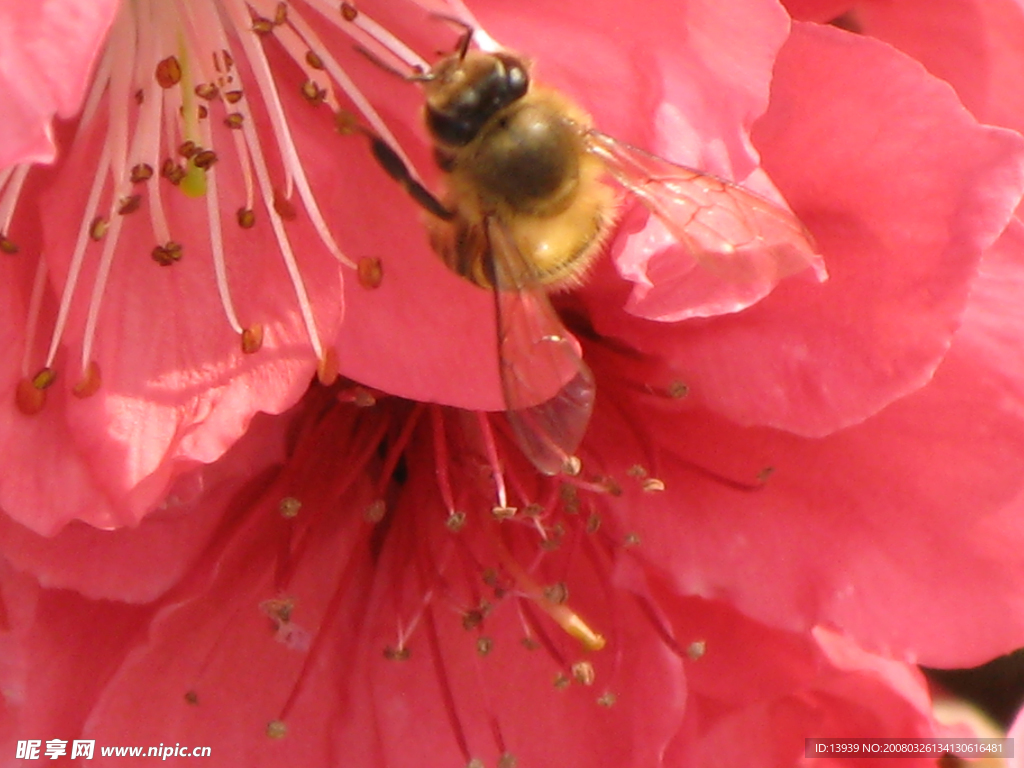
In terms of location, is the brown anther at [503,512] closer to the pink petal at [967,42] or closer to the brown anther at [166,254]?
the brown anther at [166,254]

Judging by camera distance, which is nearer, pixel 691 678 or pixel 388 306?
pixel 388 306

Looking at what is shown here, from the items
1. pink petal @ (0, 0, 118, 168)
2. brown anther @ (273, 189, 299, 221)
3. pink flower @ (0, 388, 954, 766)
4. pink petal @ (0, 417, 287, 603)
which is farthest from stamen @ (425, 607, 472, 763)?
pink petal @ (0, 0, 118, 168)

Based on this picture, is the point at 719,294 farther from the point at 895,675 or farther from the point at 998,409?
the point at 895,675

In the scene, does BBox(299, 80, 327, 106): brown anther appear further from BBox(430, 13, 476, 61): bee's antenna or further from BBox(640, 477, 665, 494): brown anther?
BBox(640, 477, 665, 494): brown anther

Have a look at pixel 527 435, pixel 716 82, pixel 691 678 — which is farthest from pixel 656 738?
pixel 716 82

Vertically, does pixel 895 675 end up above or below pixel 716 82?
below

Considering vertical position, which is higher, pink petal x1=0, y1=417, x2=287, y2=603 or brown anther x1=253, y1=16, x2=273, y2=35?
brown anther x1=253, y1=16, x2=273, y2=35

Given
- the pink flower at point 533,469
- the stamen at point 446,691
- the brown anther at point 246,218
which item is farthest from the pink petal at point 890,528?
the brown anther at point 246,218
